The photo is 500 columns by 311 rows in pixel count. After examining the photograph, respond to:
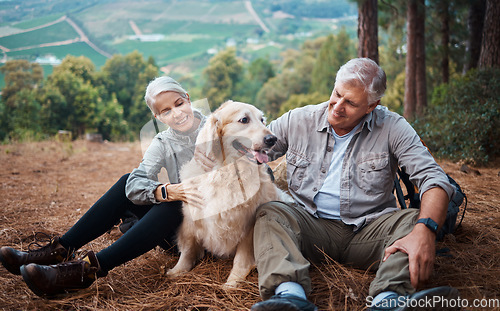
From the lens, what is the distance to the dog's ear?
226cm

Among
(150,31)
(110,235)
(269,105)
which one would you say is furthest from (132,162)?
(150,31)

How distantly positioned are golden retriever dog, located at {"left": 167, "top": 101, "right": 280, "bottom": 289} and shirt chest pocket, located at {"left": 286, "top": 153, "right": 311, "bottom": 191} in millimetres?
280

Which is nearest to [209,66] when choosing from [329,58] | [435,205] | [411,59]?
[329,58]

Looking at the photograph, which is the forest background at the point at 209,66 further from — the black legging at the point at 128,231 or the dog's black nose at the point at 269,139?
the black legging at the point at 128,231

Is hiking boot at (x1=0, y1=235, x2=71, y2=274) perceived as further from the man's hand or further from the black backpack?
the black backpack

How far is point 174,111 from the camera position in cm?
225

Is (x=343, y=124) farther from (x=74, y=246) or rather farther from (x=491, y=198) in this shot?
(x=491, y=198)

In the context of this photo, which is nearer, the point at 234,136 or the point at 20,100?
the point at 234,136

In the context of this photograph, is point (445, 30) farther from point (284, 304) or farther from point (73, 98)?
point (73, 98)

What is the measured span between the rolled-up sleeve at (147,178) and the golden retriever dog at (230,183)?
0.18 metres

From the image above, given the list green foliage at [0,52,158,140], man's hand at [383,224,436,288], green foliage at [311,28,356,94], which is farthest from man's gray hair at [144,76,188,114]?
green foliage at [311,28,356,94]

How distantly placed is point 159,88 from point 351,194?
1.42 meters

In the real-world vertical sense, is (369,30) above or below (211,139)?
above

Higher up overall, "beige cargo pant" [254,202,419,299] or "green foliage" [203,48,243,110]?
"beige cargo pant" [254,202,419,299]
